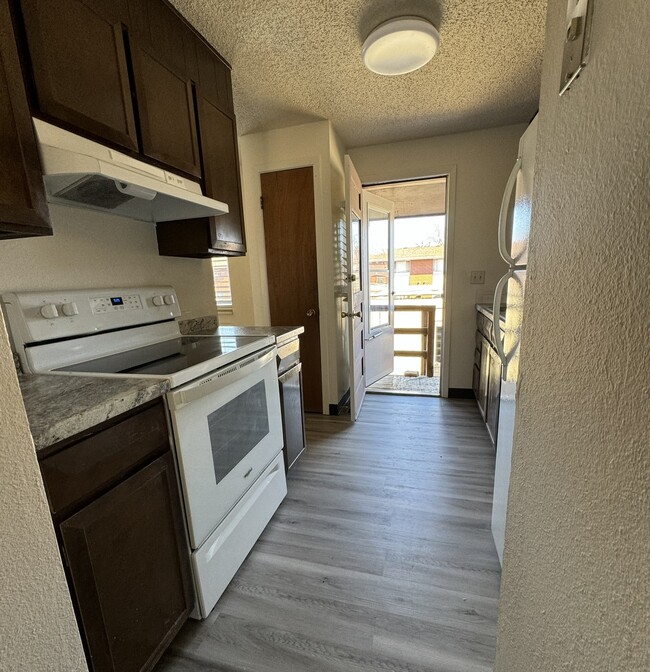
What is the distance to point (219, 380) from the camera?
113 cm

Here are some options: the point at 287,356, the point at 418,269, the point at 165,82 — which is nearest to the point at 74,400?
the point at 287,356

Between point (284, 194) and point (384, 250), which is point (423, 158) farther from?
point (284, 194)

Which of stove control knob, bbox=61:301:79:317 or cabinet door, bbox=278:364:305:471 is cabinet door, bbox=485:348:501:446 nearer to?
cabinet door, bbox=278:364:305:471

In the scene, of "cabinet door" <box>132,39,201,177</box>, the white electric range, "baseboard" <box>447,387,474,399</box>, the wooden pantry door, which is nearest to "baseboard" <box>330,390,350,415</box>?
the wooden pantry door

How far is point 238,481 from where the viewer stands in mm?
1298

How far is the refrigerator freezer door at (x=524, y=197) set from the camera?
41.9 inches

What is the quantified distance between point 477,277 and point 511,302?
5.90ft

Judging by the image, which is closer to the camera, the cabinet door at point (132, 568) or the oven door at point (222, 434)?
the cabinet door at point (132, 568)

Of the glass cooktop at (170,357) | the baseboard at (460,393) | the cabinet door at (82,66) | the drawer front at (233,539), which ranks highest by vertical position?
the cabinet door at (82,66)

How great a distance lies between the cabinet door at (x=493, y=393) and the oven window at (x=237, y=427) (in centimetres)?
142

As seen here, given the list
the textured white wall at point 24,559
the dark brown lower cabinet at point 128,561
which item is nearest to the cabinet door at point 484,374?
the dark brown lower cabinet at point 128,561

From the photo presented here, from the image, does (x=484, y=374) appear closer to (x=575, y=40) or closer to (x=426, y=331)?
(x=426, y=331)

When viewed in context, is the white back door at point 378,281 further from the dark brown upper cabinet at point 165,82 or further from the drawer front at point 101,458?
the drawer front at point 101,458

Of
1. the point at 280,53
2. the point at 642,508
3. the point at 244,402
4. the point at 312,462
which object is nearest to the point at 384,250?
the point at 280,53
